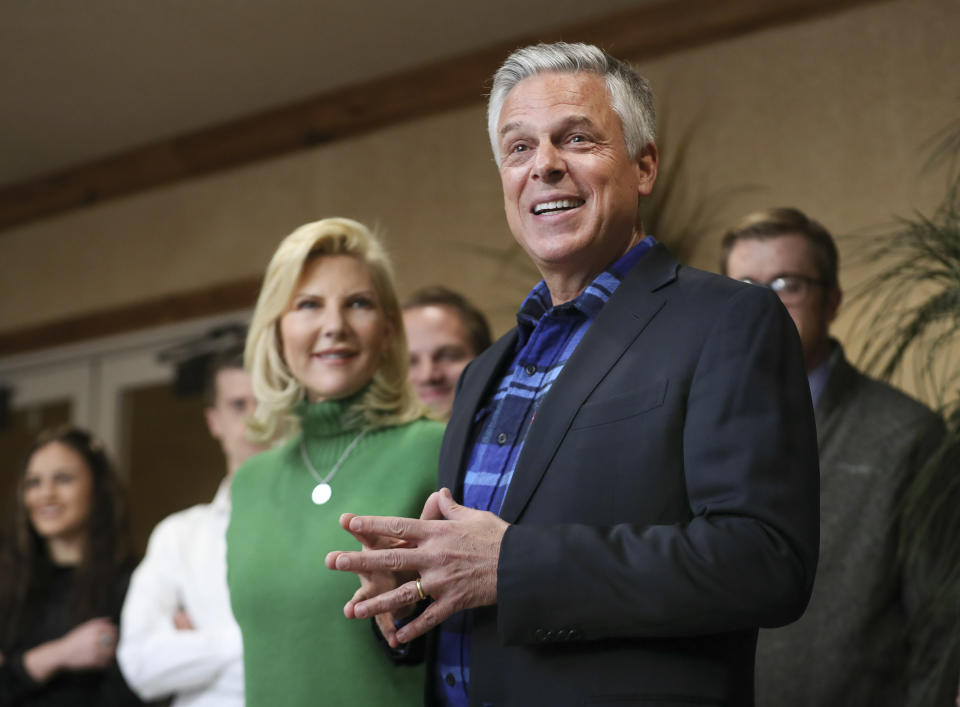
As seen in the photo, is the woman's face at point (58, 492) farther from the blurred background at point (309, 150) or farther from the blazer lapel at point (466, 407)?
the blazer lapel at point (466, 407)

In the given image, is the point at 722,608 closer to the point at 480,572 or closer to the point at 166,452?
the point at 480,572

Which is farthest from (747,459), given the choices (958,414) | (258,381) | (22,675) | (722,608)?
(22,675)

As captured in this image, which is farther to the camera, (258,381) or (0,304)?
(0,304)

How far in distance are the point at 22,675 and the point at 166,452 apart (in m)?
2.20

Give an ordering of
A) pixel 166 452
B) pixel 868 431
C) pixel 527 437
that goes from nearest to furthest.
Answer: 1. pixel 527 437
2. pixel 868 431
3. pixel 166 452

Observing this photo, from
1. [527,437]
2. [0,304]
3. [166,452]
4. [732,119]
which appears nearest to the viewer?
[527,437]

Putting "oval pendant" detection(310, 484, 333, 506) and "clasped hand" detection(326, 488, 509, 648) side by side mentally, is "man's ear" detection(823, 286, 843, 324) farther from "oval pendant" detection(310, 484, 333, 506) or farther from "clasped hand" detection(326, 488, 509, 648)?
"clasped hand" detection(326, 488, 509, 648)

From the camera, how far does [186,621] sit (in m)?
2.59

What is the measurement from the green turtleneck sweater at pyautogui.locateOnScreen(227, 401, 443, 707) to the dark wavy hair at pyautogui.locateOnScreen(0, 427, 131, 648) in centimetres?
133

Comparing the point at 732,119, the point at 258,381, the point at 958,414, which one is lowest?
the point at 958,414

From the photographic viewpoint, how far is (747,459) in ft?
3.85

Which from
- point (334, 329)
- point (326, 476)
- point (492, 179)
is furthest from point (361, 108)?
point (326, 476)

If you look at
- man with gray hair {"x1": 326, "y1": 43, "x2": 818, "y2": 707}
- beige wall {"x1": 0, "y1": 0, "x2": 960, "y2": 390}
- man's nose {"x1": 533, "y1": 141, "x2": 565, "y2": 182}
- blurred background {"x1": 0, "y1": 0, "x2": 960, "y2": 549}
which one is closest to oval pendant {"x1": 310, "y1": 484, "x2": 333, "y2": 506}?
man with gray hair {"x1": 326, "y1": 43, "x2": 818, "y2": 707}

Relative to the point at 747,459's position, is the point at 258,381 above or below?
above
